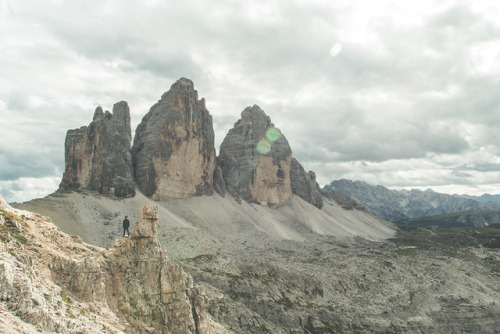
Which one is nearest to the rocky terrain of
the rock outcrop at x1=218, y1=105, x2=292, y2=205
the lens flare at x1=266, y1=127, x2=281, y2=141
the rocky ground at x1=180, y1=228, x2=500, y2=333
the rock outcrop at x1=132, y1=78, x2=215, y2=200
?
the rocky ground at x1=180, y1=228, x2=500, y2=333

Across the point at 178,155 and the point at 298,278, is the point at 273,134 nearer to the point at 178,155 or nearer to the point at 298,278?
the point at 178,155

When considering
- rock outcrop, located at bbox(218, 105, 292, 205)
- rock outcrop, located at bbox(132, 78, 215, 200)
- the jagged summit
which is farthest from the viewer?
→ rock outcrop, located at bbox(218, 105, 292, 205)

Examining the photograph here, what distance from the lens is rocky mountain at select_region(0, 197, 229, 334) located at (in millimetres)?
10883

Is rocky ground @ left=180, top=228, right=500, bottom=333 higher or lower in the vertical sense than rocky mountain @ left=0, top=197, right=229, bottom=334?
lower

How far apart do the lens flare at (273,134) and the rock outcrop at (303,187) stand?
23.1m

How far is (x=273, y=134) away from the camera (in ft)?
448

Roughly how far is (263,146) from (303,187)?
3265 centimetres

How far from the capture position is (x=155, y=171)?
93062mm

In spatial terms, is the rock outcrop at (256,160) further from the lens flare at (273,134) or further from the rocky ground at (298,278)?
the rocky ground at (298,278)

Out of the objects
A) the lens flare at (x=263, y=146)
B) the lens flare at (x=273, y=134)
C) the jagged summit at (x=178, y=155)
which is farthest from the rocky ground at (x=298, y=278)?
the lens flare at (x=273, y=134)

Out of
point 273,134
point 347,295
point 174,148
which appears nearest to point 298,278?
point 347,295

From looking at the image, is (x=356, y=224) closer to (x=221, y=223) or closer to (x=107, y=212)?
(x=221, y=223)

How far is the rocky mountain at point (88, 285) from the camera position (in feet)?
35.7

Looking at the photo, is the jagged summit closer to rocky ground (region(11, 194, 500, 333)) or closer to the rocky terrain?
the rocky terrain
